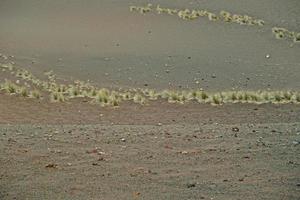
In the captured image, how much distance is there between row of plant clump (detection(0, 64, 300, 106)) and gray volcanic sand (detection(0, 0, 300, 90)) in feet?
5.52

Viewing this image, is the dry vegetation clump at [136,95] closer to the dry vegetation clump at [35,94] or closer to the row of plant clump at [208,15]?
the dry vegetation clump at [35,94]

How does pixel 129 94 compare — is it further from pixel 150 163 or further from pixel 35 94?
pixel 150 163

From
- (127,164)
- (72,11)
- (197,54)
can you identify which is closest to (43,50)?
(197,54)

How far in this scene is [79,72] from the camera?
2473 centimetres

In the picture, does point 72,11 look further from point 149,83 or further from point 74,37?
point 149,83

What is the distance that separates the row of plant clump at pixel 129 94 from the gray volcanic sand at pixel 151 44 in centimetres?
168

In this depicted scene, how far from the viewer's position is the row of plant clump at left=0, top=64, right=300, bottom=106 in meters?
18.1

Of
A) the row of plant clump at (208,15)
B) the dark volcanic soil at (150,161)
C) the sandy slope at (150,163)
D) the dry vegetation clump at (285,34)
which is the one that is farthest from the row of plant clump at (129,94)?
the row of plant clump at (208,15)

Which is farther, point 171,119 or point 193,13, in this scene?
point 193,13

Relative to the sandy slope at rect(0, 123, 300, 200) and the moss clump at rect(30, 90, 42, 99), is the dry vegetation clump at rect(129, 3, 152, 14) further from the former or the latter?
the sandy slope at rect(0, 123, 300, 200)

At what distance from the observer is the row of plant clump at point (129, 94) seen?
59.3 ft

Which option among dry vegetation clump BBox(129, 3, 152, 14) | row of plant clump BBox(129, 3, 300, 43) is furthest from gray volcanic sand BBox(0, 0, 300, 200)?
dry vegetation clump BBox(129, 3, 152, 14)

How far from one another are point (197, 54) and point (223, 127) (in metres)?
15.6

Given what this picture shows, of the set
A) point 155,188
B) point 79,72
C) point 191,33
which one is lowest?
point 155,188
